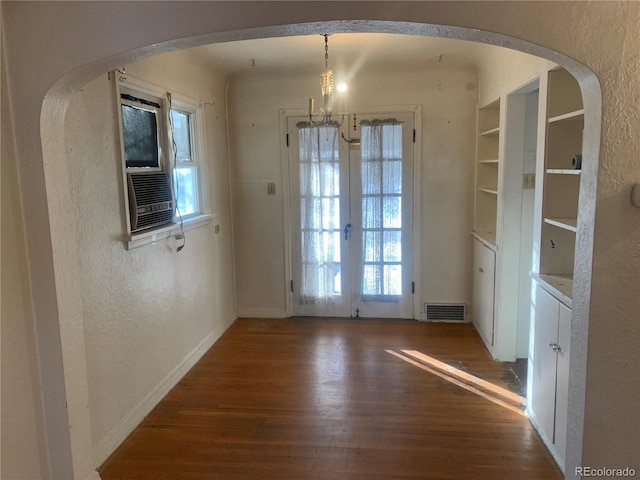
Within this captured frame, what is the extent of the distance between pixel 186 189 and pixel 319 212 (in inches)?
54.4

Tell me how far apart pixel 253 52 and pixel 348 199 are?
1.62 m

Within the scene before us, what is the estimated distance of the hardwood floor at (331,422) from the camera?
7.65 feet

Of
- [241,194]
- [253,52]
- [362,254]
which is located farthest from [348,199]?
[253,52]

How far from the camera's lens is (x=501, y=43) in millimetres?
1633

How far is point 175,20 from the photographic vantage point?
1608 mm

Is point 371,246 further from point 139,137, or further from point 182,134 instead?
point 139,137

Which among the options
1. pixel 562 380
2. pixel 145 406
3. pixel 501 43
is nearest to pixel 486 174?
pixel 562 380

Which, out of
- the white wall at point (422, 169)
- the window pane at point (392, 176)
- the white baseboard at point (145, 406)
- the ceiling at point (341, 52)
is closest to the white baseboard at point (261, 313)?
the white wall at point (422, 169)

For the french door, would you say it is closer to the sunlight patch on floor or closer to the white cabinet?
the sunlight patch on floor

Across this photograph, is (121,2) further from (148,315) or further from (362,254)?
(362,254)

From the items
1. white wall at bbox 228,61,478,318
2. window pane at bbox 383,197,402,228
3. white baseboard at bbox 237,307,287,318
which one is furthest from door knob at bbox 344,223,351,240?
white baseboard at bbox 237,307,287,318

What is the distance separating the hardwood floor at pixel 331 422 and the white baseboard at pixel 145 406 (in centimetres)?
5

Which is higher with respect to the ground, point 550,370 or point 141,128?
point 141,128

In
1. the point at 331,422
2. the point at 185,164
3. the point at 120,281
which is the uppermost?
the point at 185,164
